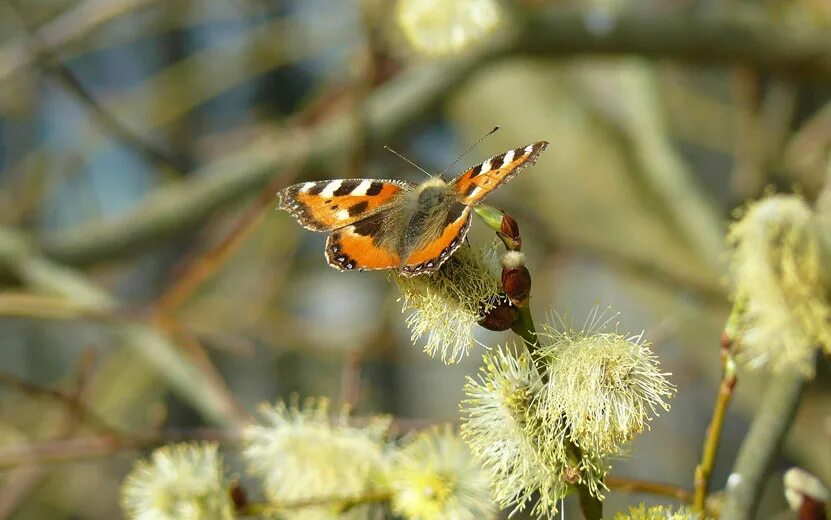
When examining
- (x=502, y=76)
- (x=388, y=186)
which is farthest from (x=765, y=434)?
(x=502, y=76)

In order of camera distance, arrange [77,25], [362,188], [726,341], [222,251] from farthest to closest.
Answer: [77,25]
[222,251]
[362,188]
[726,341]

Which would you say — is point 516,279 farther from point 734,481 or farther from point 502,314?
point 734,481

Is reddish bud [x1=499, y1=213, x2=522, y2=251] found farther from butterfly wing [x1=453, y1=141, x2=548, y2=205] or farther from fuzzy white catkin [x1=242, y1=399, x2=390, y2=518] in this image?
fuzzy white catkin [x1=242, y1=399, x2=390, y2=518]

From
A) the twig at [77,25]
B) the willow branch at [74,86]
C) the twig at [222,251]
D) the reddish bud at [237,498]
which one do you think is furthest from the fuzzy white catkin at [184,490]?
the twig at [77,25]

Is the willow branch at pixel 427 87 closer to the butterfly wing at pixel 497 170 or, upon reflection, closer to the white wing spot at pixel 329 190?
the white wing spot at pixel 329 190

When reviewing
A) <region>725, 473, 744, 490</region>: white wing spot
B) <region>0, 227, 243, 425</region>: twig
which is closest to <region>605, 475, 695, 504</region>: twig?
<region>725, 473, 744, 490</region>: white wing spot

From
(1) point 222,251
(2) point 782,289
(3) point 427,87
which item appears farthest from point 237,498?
(3) point 427,87

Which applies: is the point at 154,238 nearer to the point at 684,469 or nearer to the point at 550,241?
the point at 550,241
